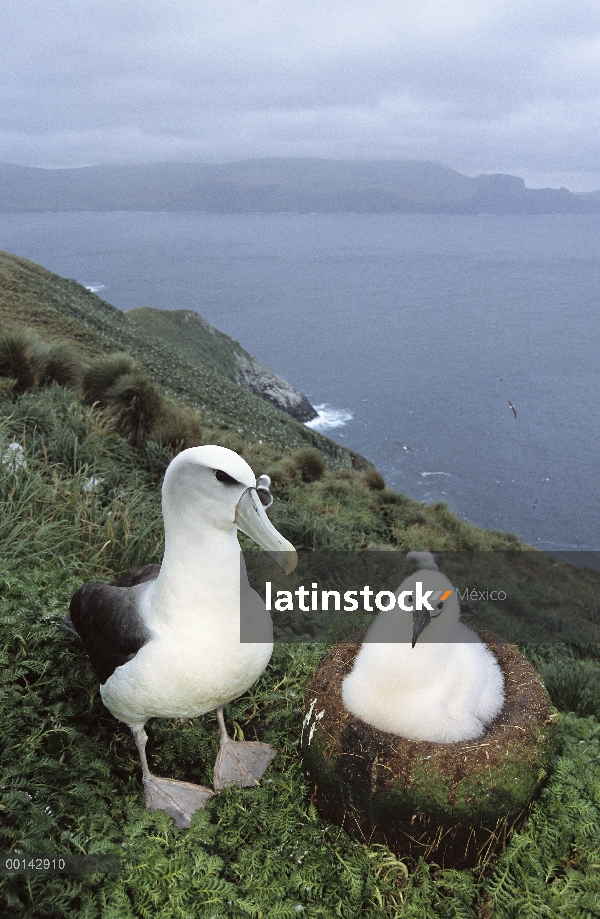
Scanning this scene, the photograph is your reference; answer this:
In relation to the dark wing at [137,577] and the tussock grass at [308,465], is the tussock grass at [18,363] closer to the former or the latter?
the tussock grass at [308,465]

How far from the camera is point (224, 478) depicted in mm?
2471

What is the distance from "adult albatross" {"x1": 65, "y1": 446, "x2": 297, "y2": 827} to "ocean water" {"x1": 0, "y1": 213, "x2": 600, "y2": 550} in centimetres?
2537

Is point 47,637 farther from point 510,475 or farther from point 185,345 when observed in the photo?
point 510,475

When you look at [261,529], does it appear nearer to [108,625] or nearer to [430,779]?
[108,625]

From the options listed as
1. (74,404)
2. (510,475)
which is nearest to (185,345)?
(510,475)

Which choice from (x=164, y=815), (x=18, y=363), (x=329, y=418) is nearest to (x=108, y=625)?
(x=164, y=815)

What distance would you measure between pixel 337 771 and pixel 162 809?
870mm

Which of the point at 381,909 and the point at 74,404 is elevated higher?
the point at 74,404

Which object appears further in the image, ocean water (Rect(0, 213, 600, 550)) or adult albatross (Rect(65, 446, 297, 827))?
ocean water (Rect(0, 213, 600, 550))

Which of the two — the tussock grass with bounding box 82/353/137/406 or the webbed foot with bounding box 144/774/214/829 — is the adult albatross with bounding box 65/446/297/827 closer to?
the webbed foot with bounding box 144/774/214/829

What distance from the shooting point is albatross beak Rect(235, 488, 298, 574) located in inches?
95.2

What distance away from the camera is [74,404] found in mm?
7629

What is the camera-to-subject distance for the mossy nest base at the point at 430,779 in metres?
2.51

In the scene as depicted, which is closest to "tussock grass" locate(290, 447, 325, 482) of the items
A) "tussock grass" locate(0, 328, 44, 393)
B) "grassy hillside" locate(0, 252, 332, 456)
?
"grassy hillside" locate(0, 252, 332, 456)
